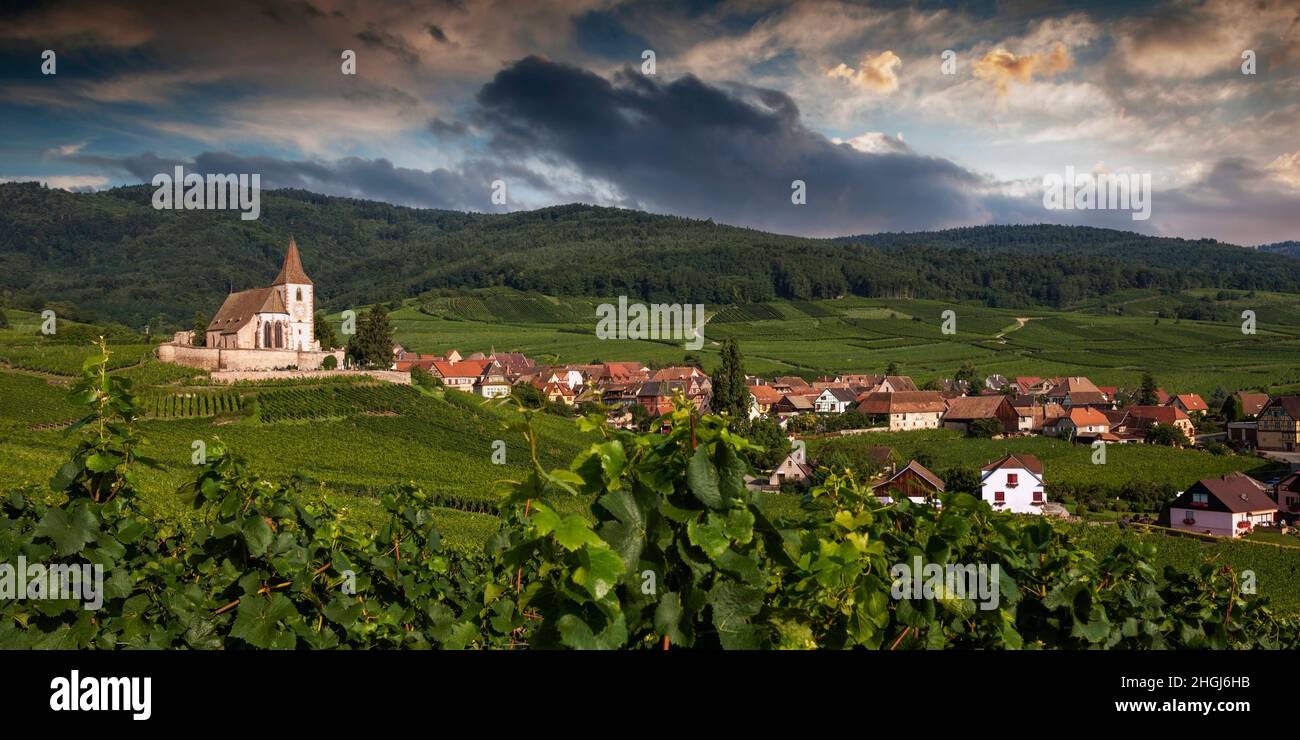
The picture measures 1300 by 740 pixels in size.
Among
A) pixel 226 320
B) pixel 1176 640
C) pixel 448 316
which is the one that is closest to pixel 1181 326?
pixel 448 316

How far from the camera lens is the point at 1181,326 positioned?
15500cm

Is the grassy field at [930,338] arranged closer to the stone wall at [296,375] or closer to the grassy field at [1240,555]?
the stone wall at [296,375]

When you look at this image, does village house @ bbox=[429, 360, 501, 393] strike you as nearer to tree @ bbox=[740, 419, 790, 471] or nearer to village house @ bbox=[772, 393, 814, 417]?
village house @ bbox=[772, 393, 814, 417]

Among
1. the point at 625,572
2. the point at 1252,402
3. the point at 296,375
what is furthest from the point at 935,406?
the point at 625,572

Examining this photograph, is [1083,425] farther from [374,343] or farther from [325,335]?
[325,335]

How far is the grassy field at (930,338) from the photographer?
391 feet

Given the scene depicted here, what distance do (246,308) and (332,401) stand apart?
1028 inches

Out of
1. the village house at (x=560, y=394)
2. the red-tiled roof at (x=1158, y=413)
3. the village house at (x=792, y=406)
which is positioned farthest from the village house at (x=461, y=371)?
the red-tiled roof at (x=1158, y=413)

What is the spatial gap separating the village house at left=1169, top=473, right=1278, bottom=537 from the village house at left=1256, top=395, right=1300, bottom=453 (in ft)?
89.4

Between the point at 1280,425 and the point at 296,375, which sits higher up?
the point at 296,375

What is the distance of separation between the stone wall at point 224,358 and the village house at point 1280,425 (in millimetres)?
80330

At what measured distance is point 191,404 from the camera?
59.8 meters

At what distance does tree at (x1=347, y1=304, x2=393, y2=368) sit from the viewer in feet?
270
